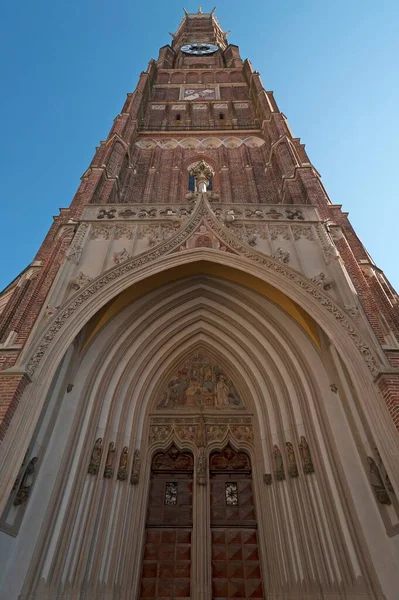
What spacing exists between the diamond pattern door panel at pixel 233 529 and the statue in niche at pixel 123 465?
1693 mm

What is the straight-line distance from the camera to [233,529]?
23.0 feet

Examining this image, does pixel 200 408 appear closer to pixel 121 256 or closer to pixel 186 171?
pixel 121 256

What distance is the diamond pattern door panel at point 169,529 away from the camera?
6.39 meters

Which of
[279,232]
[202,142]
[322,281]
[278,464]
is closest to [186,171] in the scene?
[202,142]

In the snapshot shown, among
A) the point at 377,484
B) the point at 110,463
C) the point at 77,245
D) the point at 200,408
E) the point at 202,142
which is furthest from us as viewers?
the point at 202,142

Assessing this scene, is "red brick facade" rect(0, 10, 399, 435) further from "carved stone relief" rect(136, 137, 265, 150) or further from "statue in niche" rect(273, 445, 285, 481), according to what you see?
"statue in niche" rect(273, 445, 285, 481)

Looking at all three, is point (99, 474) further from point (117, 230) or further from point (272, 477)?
point (117, 230)

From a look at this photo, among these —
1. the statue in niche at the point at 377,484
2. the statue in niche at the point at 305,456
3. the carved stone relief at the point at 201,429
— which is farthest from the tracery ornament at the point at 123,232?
the statue in niche at the point at 377,484

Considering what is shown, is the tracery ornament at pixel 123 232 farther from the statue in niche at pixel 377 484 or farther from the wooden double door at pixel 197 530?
the statue in niche at pixel 377 484

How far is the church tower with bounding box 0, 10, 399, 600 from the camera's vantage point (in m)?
5.97

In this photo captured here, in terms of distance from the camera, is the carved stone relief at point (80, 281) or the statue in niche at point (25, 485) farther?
the carved stone relief at point (80, 281)

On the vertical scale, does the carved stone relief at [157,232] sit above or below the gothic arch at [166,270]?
above

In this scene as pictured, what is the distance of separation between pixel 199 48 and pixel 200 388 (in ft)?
101

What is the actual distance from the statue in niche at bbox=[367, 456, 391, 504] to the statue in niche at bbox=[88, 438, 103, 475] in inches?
178
